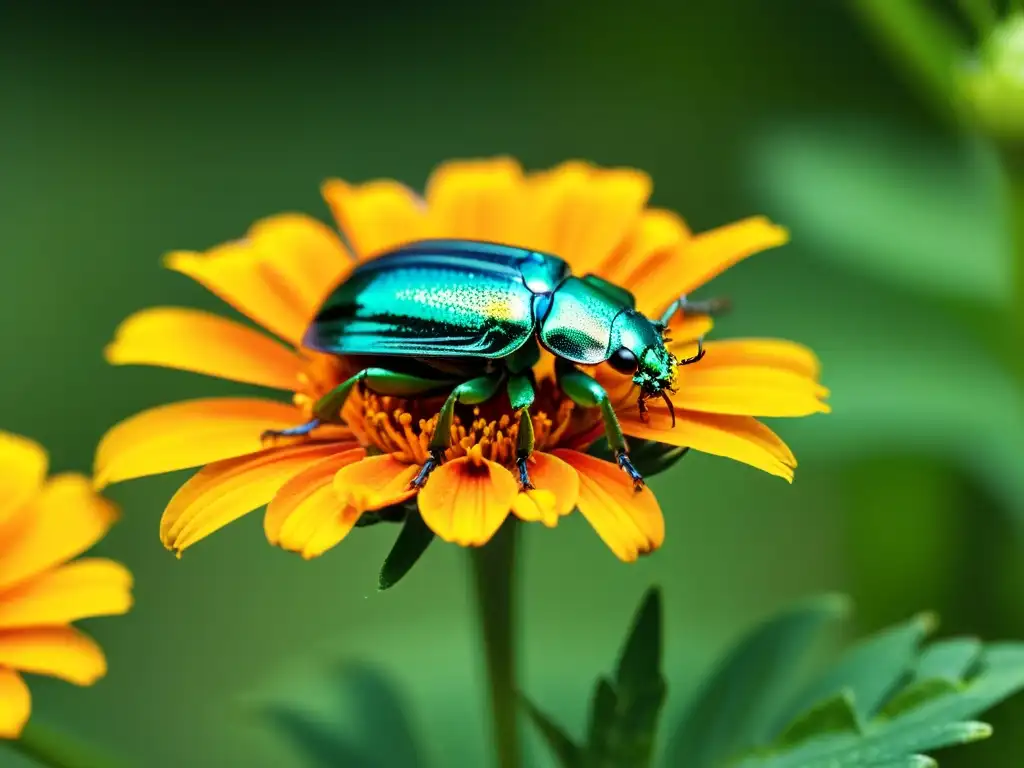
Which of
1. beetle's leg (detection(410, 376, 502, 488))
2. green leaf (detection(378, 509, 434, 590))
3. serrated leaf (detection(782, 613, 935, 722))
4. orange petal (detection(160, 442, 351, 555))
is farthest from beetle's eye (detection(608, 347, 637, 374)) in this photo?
serrated leaf (detection(782, 613, 935, 722))

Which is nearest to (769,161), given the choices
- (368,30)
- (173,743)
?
(173,743)

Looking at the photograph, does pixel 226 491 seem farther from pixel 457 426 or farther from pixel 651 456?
pixel 651 456

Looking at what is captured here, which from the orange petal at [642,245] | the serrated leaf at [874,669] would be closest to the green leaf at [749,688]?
the serrated leaf at [874,669]

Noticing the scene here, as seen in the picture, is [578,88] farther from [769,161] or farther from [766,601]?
[766,601]

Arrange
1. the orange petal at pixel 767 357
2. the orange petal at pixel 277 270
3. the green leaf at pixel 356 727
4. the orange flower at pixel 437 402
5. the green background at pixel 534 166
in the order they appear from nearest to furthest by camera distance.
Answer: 1. the orange flower at pixel 437 402
2. the orange petal at pixel 767 357
3. the orange petal at pixel 277 270
4. the green leaf at pixel 356 727
5. the green background at pixel 534 166

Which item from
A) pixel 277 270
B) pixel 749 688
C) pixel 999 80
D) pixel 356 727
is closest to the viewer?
pixel 749 688

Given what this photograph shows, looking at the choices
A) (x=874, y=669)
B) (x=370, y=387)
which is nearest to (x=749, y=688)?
(x=874, y=669)

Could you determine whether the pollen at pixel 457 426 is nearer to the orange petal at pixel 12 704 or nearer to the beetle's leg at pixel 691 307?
the beetle's leg at pixel 691 307

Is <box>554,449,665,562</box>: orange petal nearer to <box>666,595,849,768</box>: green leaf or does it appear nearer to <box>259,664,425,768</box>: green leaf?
<box>666,595,849,768</box>: green leaf
